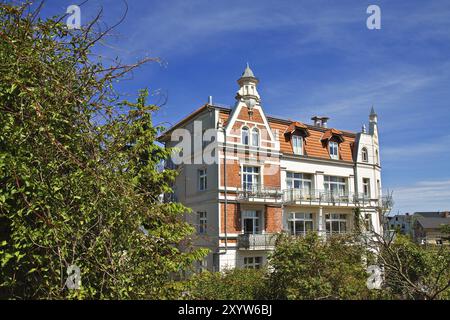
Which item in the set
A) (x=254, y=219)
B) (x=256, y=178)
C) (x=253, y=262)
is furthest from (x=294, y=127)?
(x=253, y=262)

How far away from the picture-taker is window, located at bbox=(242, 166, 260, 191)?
23219 millimetres

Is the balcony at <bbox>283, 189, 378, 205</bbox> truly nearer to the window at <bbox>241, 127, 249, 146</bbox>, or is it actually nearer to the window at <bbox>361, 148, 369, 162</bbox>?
the window at <bbox>361, 148, 369, 162</bbox>

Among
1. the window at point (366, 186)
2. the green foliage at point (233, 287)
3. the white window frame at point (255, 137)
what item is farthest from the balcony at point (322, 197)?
the green foliage at point (233, 287)

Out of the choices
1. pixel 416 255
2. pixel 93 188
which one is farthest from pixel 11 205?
pixel 416 255

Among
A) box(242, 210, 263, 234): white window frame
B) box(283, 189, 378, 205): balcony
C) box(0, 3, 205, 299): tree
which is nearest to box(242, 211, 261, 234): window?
box(242, 210, 263, 234): white window frame

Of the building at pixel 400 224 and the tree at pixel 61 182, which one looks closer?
the tree at pixel 61 182

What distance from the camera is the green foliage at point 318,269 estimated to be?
873cm

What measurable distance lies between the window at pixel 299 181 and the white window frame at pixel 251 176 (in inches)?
112

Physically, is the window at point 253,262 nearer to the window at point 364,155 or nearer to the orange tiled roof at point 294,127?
the orange tiled roof at point 294,127

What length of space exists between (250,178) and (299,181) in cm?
467

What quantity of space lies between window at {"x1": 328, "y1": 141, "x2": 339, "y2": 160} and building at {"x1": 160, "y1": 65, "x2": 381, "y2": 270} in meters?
0.07

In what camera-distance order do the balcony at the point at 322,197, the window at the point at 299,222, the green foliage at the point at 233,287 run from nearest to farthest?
the green foliage at the point at 233,287 < the balcony at the point at 322,197 < the window at the point at 299,222
